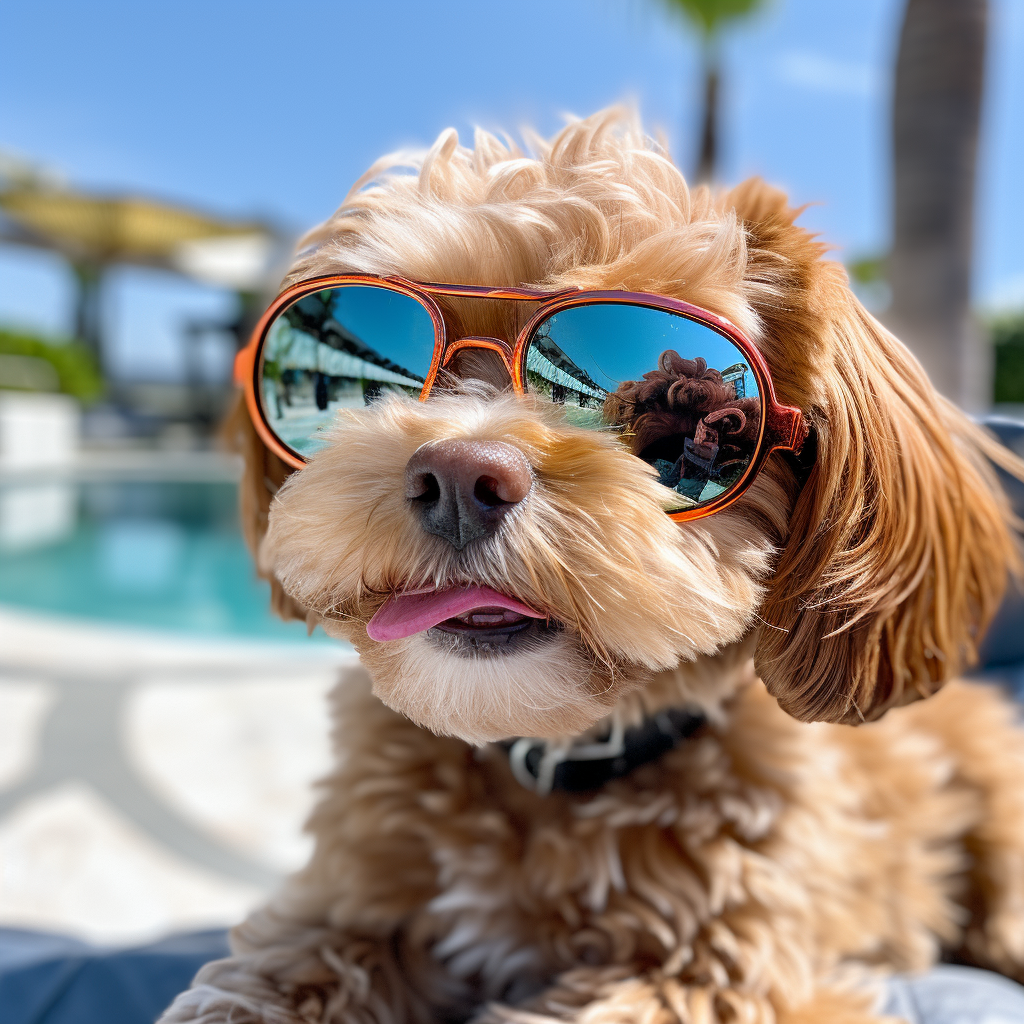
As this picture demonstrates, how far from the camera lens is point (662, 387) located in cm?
109

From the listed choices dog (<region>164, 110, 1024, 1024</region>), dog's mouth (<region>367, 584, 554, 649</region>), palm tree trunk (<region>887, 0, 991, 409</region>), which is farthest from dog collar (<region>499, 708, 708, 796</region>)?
palm tree trunk (<region>887, 0, 991, 409</region>)

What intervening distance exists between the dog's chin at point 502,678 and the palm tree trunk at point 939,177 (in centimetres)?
471

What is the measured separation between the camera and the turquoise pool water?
7.52 meters

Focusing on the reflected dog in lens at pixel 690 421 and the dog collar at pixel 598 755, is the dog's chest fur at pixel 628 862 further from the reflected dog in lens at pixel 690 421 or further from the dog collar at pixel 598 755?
the reflected dog in lens at pixel 690 421

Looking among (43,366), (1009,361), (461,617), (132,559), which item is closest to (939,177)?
(461,617)

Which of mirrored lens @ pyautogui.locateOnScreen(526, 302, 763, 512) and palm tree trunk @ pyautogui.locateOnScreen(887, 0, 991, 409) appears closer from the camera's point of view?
mirrored lens @ pyautogui.locateOnScreen(526, 302, 763, 512)

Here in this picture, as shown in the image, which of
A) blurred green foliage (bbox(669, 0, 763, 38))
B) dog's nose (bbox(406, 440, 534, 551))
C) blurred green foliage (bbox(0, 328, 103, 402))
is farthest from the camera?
blurred green foliage (bbox(0, 328, 103, 402))

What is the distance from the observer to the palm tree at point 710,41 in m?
13.9

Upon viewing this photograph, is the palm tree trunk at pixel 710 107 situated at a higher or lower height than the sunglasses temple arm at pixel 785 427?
higher

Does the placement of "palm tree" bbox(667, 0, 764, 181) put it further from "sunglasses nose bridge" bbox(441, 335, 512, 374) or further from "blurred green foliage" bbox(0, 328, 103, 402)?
"blurred green foliage" bbox(0, 328, 103, 402)

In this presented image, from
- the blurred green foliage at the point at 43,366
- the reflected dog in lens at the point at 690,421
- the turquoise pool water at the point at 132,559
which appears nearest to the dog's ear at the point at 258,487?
the reflected dog in lens at the point at 690,421

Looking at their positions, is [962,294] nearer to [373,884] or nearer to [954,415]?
[954,415]

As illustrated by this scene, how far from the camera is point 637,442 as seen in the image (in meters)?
1.10

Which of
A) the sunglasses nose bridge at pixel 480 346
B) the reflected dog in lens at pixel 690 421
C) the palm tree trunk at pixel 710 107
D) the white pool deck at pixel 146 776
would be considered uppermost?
the palm tree trunk at pixel 710 107
